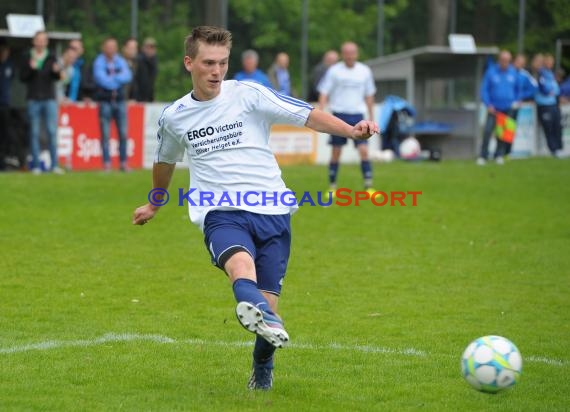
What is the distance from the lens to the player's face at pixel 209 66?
6.02 metres

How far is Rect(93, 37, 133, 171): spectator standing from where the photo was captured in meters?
18.6

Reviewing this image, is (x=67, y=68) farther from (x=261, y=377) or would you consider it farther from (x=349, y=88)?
(x=261, y=377)

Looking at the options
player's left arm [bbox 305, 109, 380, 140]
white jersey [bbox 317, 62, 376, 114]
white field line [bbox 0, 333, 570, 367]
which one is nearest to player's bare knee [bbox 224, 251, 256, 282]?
player's left arm [bbox 305, 109, 380, 140]

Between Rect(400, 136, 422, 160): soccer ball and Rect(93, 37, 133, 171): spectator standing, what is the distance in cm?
780

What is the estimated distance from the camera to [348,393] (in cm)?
613

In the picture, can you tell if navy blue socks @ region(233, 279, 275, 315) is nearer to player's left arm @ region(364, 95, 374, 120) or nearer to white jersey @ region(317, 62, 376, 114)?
player's left arm @ region(364, 95, 374, 120)

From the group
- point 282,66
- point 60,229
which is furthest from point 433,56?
point 60,229

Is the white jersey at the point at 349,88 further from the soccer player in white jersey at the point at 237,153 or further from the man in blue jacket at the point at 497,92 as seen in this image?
the soccer player in white jersey at the point at 237,153

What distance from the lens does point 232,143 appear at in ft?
20.2

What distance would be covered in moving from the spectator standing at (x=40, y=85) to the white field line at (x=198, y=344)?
10609mm

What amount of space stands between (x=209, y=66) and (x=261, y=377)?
177cm

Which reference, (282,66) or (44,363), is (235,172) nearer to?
(44,363)

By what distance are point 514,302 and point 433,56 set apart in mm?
18723

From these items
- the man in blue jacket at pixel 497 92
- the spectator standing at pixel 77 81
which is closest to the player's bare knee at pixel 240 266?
the spectator standing at pixel 77 81
